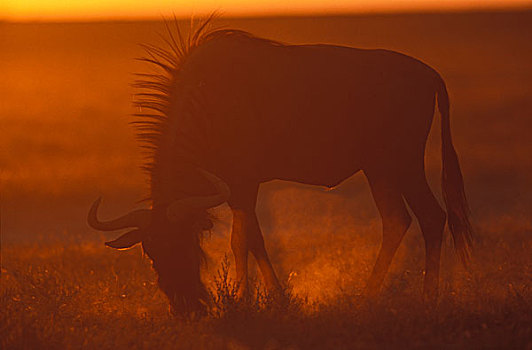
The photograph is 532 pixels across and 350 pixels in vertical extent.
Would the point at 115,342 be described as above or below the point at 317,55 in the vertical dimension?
below

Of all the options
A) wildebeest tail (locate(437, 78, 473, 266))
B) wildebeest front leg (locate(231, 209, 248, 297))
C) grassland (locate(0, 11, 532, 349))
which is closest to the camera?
grassland (locate(0, 11, 532, 349))

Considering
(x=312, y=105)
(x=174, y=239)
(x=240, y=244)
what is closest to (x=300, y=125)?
(x=312, y=105)

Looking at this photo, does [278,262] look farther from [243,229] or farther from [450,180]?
[450,180]

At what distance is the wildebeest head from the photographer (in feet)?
18.8

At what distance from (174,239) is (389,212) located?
2.02 meters

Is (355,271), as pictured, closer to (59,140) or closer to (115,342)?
(115,342)

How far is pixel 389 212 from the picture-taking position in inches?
268

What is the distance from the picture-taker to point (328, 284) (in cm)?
748

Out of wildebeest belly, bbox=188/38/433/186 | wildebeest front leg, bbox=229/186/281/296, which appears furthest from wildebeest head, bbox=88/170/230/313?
wildebeest belly, bbox=188/38/433/186

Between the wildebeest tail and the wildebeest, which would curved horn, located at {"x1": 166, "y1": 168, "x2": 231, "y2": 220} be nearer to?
the wildebeest

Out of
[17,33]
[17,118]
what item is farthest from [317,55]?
[17,33]

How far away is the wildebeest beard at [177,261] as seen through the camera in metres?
5.77

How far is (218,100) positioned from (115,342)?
7.13ft

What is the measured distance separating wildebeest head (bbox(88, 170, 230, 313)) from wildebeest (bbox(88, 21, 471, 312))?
454 millimetres
